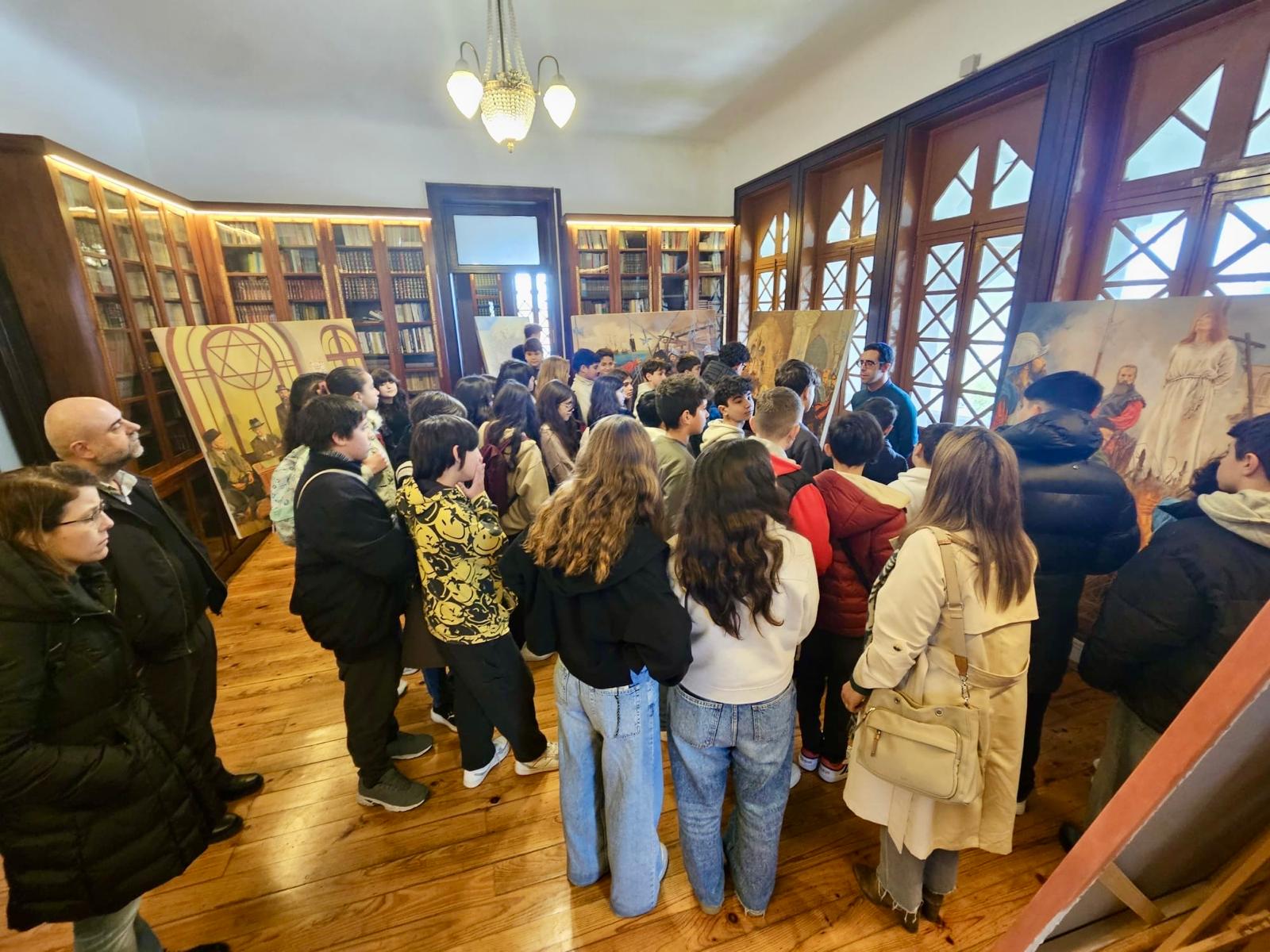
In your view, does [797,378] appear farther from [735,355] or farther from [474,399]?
[474,399]

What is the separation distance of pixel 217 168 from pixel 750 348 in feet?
18.6

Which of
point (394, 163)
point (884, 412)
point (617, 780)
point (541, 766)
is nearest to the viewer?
point (617, 780)

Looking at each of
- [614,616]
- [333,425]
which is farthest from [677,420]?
[333,425]

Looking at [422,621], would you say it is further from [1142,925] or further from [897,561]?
[1142,925]

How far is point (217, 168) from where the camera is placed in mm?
5145

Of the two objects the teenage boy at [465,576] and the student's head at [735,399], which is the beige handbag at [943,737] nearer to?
the teenage boy at [465,576]

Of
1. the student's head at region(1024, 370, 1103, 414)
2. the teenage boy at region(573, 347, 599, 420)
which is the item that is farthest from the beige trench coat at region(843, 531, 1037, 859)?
the teenage boy at region(573, 347, 599, 420)

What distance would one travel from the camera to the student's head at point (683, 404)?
6.64 feet

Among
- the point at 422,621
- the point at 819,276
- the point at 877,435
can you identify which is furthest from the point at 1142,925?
the point at 819,276

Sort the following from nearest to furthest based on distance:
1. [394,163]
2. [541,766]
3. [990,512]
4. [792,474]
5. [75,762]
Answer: [75,762] → [990,512] → [792,474] → [541,766] → [394,163]

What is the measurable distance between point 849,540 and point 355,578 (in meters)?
1.59

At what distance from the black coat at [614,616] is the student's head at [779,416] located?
0.79 metres

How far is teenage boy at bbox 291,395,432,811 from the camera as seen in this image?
1.52m

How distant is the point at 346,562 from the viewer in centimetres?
155
